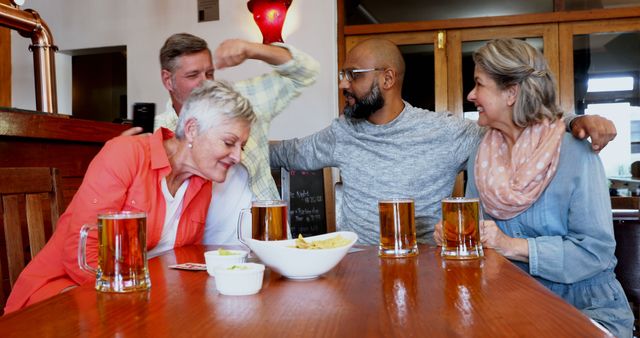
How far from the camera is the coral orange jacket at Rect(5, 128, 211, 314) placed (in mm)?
1330

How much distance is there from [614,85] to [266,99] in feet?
10.6

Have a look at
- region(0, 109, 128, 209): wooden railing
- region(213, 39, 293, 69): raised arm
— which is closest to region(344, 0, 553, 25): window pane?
region(0, 109, 128, 209): wooden railing

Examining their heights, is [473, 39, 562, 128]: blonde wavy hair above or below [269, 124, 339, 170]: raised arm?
above

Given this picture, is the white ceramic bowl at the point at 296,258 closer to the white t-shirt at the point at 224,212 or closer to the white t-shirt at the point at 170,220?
the white t-shirt at the point at 170,220

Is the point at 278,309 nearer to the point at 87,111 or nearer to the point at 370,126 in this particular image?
the point at 370,126

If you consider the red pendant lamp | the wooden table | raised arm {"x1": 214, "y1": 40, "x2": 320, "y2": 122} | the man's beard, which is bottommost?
the wooden table

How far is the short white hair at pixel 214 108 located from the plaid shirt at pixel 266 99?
1.53ft

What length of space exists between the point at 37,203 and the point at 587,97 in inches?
154

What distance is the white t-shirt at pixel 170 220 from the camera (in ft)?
5.11

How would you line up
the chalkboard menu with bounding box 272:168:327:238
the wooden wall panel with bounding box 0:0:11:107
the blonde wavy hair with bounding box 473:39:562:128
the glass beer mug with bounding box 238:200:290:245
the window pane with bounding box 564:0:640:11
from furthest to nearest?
the wooden wall panel with bounding box 0:0:11:107
the window pane with bounding box 564:0:640:11
the chalkboard menu with bounding box 272:168:327:238
the blonde wavy hair with bounding box 473:39:562:128
the glass beer mug with bounding box 238:200:290:245

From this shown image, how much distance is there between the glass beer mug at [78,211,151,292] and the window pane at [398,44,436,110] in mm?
3577

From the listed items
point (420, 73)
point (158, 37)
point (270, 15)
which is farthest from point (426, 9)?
point (158, 37)

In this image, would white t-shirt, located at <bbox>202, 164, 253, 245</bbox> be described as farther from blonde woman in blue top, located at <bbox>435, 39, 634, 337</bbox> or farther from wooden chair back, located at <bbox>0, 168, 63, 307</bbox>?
blonde woman in blue top, located at <bbox>435, 39, 634, 337</bbox>

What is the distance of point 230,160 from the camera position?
5.25 ft
